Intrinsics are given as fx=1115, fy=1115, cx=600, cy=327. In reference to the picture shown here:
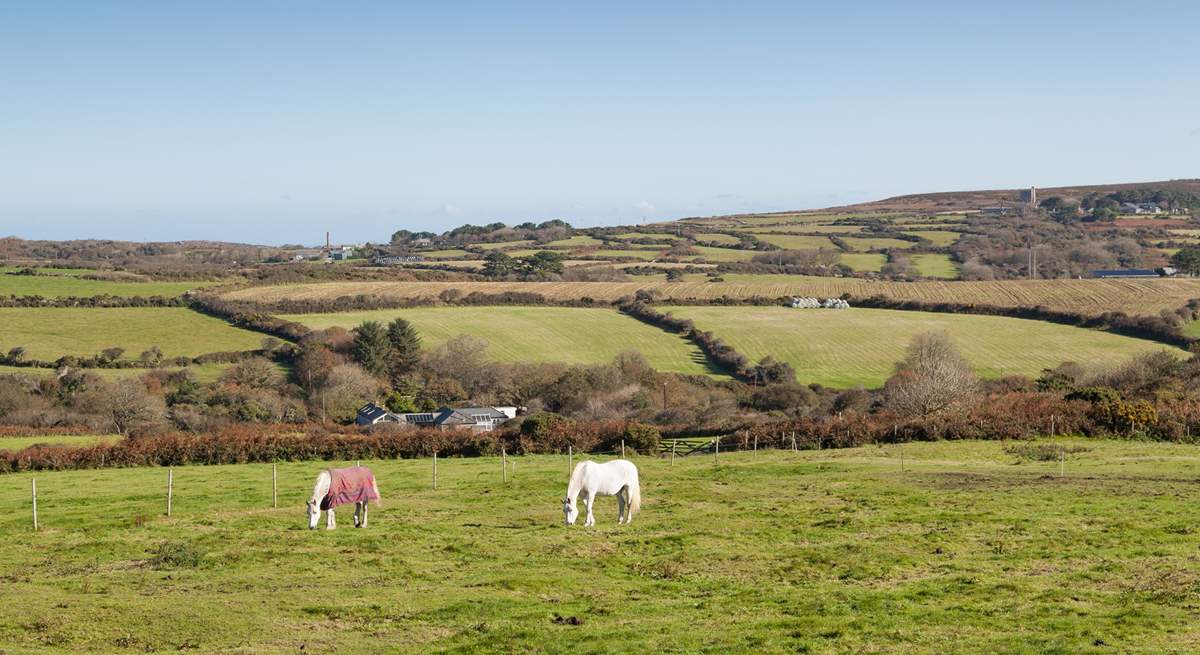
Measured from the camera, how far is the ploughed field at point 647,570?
1659cm

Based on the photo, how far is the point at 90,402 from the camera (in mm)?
76438

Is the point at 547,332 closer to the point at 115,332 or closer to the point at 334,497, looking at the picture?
the point at 115,332

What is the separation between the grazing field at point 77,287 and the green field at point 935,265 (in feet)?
319

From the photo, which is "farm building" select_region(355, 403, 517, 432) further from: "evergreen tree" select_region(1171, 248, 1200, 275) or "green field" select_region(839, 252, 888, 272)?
"evergreen tree" select_region(1171, 248, 1200, 275)

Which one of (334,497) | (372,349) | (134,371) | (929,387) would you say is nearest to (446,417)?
(372,349)

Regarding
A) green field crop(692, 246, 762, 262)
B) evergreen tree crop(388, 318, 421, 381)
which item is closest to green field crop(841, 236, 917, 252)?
green field crop(692, 246, 762, 262)

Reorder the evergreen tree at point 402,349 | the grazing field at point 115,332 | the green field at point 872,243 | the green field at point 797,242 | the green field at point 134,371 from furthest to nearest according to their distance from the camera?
the green field at point 872,243 < the green field at point 797,242 < the evergreen tree at point 402,349 < the grazing field at point 115,332 < the green field at point 134,371

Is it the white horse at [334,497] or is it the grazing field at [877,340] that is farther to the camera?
the grazing field at [877,340]

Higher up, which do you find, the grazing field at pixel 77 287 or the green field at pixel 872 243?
the green field at pixel 872 243

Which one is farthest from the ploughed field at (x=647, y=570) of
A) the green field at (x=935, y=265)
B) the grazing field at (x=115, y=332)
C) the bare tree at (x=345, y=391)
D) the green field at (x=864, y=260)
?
the green field at (x=864, y=260)

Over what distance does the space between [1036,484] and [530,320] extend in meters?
84.0

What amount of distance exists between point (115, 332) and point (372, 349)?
25.5 m

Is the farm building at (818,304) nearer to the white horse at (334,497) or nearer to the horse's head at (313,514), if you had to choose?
the white horse at (334,497)

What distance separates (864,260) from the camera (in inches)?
6649
